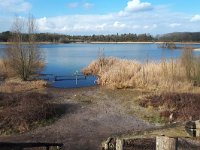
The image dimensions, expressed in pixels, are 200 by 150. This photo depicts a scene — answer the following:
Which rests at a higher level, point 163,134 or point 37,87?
point 163,134

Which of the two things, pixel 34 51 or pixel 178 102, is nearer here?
pixel 178 102

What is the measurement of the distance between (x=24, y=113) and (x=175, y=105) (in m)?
5.99

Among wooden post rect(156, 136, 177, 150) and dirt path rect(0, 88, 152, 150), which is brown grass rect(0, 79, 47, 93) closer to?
dirt path rect(0, 88, 152, 150)

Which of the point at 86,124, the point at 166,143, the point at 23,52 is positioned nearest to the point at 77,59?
the point at 23,52

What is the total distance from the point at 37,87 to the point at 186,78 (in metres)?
8.45

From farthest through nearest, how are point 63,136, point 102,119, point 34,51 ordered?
point 34,51
point 102,119
point 63,136

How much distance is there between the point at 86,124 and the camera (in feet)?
43.2

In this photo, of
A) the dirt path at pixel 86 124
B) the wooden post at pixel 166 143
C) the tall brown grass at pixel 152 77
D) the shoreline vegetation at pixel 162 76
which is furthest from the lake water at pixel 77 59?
the wooden post at pixel 166 143

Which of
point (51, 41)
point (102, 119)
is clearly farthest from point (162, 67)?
point (51, 41)

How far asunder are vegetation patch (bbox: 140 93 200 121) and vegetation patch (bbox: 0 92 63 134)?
3.98 metres

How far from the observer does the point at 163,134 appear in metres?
3.63

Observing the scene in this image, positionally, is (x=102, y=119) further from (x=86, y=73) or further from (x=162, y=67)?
(x=86, y=73)

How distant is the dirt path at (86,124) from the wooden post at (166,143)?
7068 millimetres

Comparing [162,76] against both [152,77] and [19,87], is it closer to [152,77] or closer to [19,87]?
[152,77]
